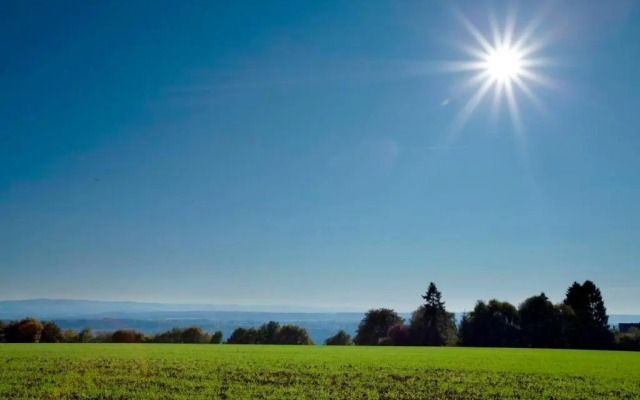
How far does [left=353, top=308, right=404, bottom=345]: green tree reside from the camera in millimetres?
117125

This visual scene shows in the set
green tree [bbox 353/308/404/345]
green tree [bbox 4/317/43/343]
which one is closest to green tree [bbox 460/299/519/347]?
green tree [bbox 353/308/404/345]

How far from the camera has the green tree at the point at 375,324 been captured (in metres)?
117

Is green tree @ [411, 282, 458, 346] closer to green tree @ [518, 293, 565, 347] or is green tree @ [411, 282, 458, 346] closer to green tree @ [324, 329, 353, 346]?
green tree @ [518, 293, 565, 347]

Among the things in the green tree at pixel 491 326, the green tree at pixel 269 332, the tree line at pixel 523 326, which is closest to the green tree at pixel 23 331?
the green tree at pixel 269 332

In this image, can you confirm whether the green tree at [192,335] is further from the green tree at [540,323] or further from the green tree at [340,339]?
the green tree at [540,323]

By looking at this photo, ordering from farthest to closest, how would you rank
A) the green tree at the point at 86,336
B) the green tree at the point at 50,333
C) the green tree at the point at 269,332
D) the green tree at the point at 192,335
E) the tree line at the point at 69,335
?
the green tree at the point at 269,332, the green tree at the point at 192,335, the green tree at the point at 86,336, the green tree at the point at 50,333, the tree line at the point at 69,335

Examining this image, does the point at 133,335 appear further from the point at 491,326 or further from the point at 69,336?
the point at 491,326

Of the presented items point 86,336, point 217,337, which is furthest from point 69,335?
point 217,337

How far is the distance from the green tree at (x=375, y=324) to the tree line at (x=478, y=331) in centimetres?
1524

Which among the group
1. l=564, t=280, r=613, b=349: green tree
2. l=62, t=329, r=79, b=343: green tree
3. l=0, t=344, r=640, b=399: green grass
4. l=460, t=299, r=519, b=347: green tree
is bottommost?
l=62, t=329, r=79, b=343: green tree

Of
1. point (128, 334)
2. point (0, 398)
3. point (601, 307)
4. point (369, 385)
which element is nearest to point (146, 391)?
point (0, 398)

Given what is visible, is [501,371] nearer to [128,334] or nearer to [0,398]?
[0,398]

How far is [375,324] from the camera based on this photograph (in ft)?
388

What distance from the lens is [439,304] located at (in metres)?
102
